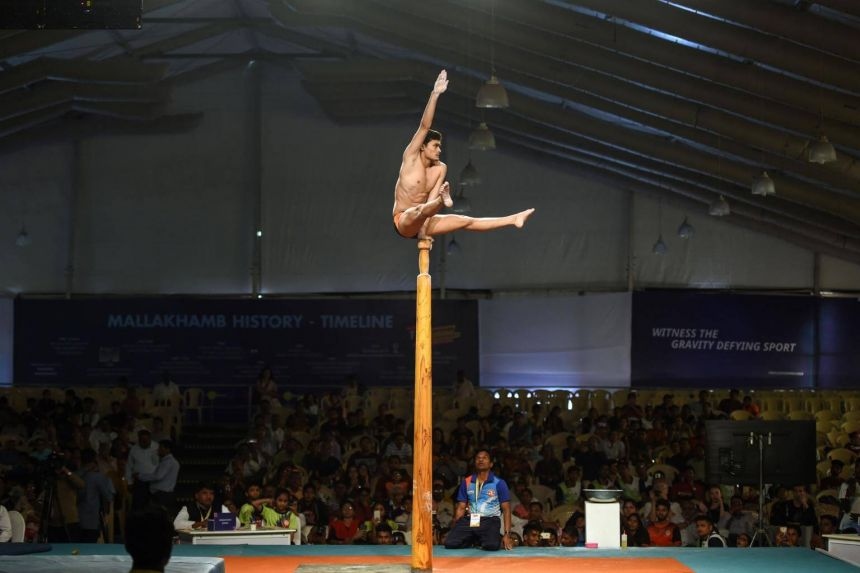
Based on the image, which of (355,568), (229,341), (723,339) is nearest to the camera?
(355,568)

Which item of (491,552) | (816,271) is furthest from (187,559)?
(816,271)

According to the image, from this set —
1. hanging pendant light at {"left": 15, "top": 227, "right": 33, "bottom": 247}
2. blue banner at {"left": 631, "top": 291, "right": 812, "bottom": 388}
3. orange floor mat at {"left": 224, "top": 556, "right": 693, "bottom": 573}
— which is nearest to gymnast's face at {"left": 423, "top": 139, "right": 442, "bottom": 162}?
orange floor mat at {"left": 224, "top": 556, "right": 693, "bottom": 573}

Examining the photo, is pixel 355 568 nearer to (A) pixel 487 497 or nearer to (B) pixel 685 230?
(A) pixel 487 497

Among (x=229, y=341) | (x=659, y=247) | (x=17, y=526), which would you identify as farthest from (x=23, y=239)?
(x=659, y=247)

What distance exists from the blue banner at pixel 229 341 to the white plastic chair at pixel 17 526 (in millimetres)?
8730

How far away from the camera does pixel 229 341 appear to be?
65.3ft

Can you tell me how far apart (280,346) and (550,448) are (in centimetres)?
636

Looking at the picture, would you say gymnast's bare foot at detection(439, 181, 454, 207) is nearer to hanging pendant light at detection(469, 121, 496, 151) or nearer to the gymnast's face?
the gymnast's face

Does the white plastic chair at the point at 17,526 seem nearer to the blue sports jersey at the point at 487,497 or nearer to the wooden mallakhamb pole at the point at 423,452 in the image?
the blue sports jersey at the point at 487,497

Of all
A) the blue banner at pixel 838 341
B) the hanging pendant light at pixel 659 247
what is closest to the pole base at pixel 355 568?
the hanging pendant light at pixel 659 247

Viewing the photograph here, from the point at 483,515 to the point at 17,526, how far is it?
170 inches

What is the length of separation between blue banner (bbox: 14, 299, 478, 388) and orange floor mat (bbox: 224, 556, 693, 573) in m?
10.7

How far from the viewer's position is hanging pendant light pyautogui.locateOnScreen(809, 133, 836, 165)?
1178cm

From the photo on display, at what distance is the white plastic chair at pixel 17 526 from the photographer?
11.0m
